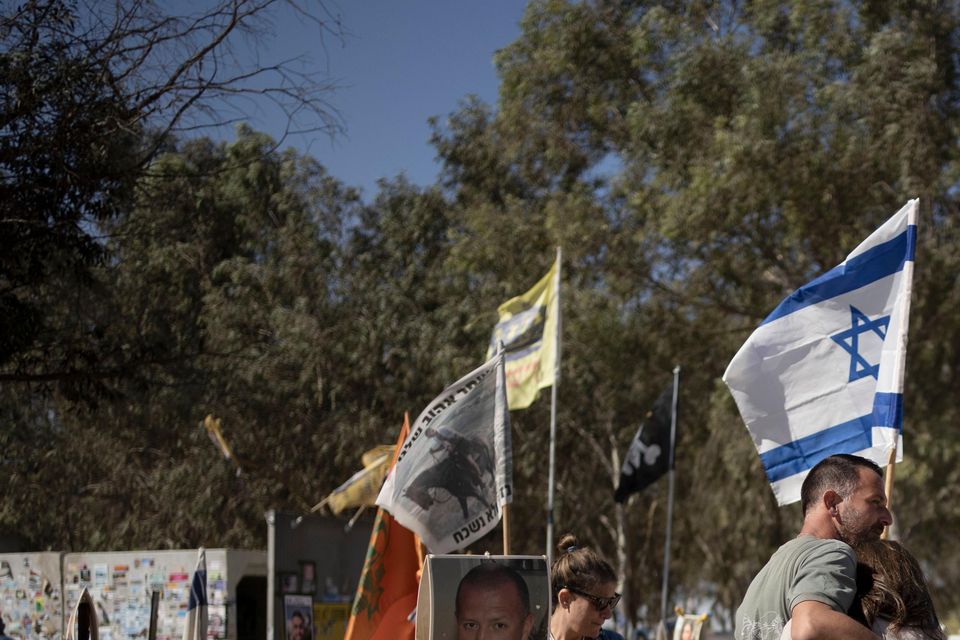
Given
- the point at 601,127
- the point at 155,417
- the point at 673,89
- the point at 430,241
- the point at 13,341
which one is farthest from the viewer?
the point at 430,241

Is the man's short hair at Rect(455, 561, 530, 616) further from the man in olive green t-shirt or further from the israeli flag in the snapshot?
the israeli flag

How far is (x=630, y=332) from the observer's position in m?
21.7

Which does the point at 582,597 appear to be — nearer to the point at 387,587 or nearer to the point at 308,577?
the point at 387,587

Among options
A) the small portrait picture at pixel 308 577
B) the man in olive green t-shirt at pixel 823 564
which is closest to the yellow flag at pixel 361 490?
the small portrait picture at pixel 308 577

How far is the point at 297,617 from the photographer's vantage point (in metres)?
10.6

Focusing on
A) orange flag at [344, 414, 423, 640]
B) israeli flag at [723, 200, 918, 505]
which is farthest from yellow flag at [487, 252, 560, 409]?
israeli flag at [723, 200, 918, 505]

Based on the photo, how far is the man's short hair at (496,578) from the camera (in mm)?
4316

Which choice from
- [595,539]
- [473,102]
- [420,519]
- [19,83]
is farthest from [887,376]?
[595,539]

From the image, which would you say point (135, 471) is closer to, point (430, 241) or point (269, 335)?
point (269, 335)

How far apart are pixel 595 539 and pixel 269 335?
914 centimetres

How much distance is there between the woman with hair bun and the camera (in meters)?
4.71

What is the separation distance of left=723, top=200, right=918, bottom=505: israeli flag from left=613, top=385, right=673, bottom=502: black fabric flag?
7.76m

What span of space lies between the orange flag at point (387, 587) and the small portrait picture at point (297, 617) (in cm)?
316

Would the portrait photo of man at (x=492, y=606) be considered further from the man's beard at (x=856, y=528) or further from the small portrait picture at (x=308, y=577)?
the small portrait picture at (x=308, y=577)
